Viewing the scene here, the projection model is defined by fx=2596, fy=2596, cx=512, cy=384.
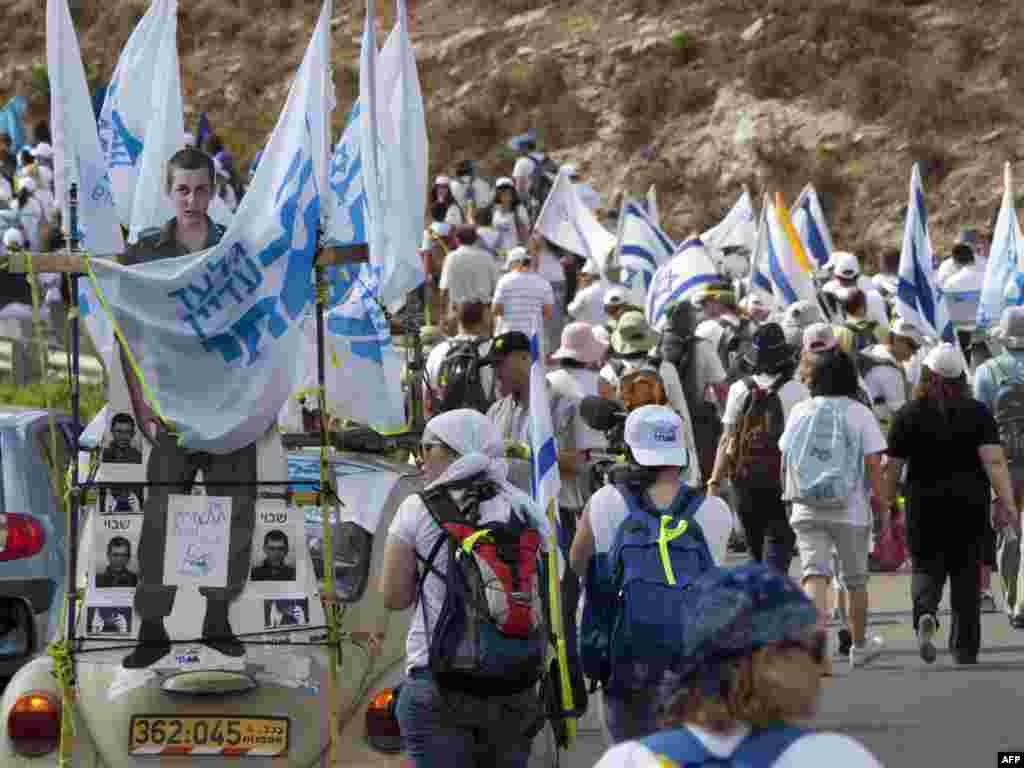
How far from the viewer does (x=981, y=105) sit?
→ 44.3m

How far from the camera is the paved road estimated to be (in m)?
10.6

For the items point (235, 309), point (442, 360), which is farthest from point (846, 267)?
point (235, 309)

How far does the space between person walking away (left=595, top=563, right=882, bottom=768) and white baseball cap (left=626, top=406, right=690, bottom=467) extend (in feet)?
11.8

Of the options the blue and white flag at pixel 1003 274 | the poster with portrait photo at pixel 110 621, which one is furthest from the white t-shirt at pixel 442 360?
the blue and white flag at pixel 1003 274

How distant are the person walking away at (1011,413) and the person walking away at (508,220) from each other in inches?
580

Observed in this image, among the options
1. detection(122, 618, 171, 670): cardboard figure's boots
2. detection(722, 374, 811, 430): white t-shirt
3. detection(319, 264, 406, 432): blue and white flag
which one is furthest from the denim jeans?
detection(722, 374, 811, 430): white t-shirt

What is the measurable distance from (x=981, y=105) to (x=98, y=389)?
2128 centimetres

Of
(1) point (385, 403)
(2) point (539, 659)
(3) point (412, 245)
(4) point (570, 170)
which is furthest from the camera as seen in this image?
(4) point (570, 170)

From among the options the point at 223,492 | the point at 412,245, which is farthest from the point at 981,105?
the point at 223,492

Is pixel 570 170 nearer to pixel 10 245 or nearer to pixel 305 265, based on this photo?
pixel 10 245

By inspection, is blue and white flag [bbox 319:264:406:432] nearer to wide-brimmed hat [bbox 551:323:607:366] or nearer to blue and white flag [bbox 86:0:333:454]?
wide-brimmed hat [bbox 551:323:607:366]

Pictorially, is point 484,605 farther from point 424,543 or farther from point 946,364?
point 946,364

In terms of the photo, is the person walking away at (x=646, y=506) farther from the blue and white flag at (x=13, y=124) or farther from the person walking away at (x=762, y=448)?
the blue and white flag at (x=13, y=124)

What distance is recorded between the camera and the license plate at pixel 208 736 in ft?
24.7
